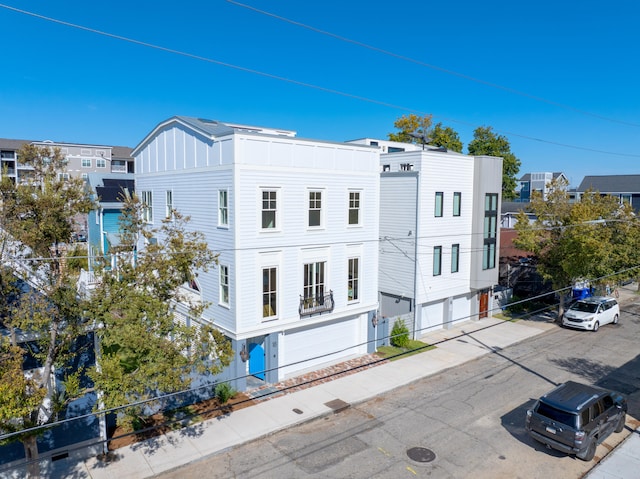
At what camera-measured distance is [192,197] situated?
797 inches

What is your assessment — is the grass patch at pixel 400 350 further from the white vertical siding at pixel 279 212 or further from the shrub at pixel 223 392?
the shrub at pixel 223 392

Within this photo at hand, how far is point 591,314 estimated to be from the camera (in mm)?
26828

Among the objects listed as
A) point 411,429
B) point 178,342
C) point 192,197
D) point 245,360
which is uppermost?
point 192,197

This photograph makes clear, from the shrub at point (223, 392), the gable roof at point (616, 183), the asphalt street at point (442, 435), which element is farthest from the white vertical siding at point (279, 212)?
the gable roof at point (616, 183)

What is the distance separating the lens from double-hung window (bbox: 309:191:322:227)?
19.6 meters

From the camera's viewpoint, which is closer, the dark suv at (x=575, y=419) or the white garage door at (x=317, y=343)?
the dark suv at (x=575, y=419)

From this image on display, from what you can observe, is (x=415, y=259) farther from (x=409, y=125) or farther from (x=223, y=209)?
(x=409, y=125)

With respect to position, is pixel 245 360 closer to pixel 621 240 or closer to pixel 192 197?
pixel 192 197

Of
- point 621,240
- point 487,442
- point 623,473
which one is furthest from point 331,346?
point 621,240

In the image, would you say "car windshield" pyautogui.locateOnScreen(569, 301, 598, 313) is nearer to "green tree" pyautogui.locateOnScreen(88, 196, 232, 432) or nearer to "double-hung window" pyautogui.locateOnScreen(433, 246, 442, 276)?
"double-hung window" pyautogui.locateOnScreen(433, 246, 442, 276)

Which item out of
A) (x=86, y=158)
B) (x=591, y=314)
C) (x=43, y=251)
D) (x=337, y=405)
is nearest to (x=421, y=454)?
(x=337, y=405)

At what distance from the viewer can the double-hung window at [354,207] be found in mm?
20953

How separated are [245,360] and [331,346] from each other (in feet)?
15.5

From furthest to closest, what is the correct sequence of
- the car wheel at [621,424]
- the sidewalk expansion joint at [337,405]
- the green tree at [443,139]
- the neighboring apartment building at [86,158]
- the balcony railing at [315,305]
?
the neighboring apartment building at [86,158] → the green tree at [443,139] → the balcony railing at [315,305] → the sidewalk expansion joint at [337,405] → the car wheel at [621,424]
